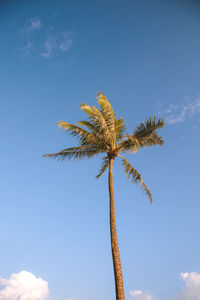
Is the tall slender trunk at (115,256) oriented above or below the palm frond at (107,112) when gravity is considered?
below

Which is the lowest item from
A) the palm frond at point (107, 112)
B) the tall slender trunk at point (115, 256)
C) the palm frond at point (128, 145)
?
the tall slender trunk at point (115, 256)

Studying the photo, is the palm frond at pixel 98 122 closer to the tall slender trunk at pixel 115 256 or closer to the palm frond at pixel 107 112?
the palm frond at pixel 107 112

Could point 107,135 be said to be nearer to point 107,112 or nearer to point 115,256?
point 107,112

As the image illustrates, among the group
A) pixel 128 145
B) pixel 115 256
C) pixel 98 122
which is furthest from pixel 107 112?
pixel 115 256

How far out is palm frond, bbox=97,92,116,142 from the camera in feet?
38.3

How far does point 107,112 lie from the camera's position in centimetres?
1188

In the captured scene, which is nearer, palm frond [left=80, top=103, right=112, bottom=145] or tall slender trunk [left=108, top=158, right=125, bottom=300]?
tall slender trunk [left=108, top=158, right=125, bottom=300]

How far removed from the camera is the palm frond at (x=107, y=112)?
1166cm

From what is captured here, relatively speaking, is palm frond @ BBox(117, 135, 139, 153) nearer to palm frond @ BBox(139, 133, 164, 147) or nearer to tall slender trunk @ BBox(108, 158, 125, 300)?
palm frond @ BBox(139, 133, 164, 147)

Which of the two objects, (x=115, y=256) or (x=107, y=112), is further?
(x=107, y=112)

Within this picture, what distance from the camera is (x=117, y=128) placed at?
12.5 m

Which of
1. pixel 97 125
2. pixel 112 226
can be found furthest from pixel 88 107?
pixel 112 226

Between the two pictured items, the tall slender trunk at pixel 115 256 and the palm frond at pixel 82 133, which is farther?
the palm frond at pixel 82 133

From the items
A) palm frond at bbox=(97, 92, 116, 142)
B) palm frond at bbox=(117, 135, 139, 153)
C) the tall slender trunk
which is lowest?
the tall slender trunk
